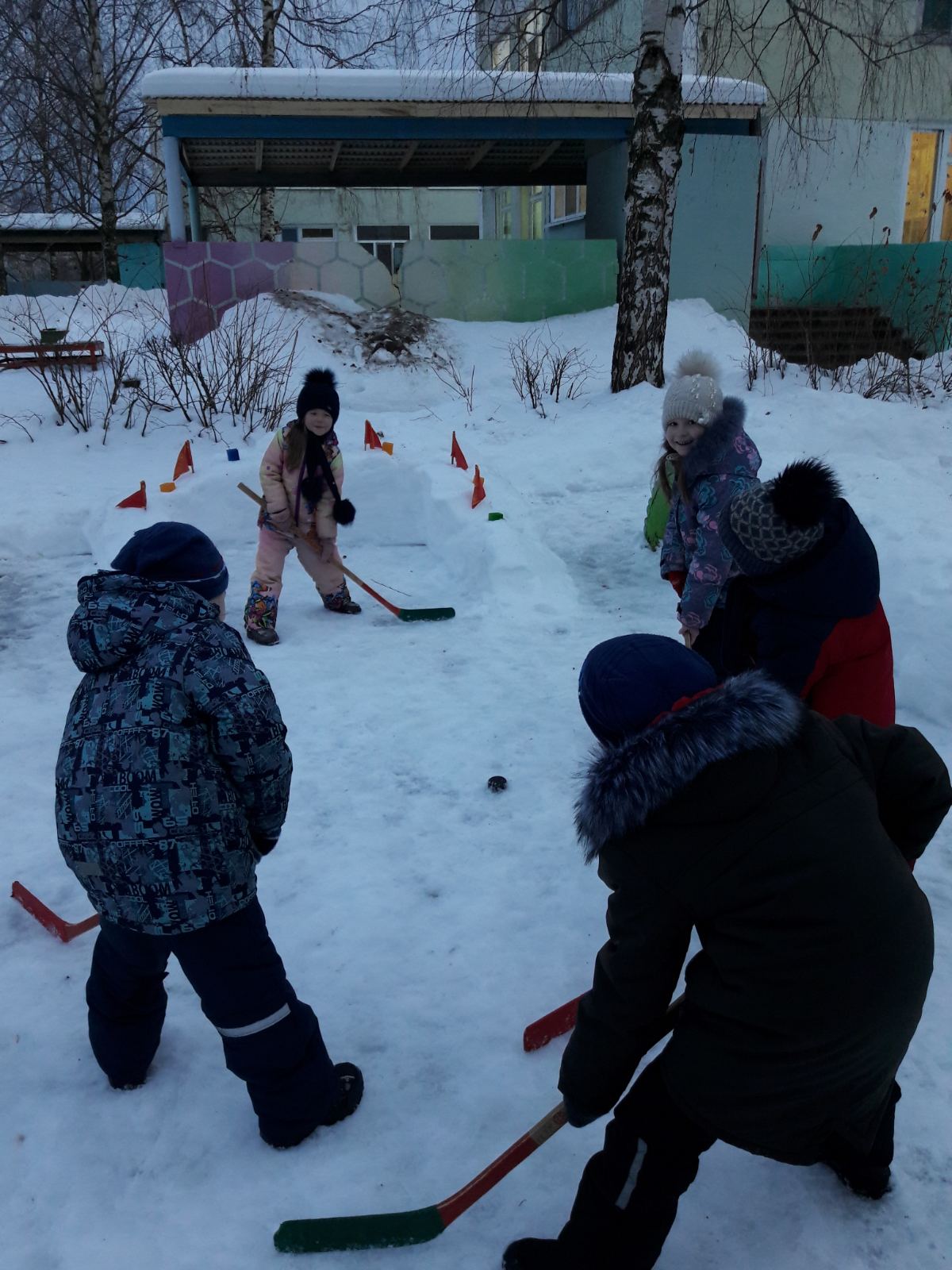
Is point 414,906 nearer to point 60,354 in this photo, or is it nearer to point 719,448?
point 719,448

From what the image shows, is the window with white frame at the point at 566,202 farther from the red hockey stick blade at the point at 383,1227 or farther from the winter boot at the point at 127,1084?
the red hockey stick blade at the point at 383,1227

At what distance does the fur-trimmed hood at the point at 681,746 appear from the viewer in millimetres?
1320

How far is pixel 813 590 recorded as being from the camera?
A: 2.11 m

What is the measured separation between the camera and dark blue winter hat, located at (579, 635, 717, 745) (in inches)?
55.3

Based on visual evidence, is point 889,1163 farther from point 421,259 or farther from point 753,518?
point 421,259

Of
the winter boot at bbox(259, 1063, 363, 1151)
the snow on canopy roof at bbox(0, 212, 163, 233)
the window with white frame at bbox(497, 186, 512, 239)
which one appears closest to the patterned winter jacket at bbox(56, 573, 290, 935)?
the winter boot at bbox(259, 1063, 363, 1151)

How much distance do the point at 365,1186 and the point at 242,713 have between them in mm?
1044

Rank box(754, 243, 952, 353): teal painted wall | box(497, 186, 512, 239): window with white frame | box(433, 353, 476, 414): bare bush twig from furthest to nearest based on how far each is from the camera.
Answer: box(497, 186, 512, 239): window with white frame → box(754, 243, 952, 353): teal painted wall → box(433, 353, 476, 414): bare bush twig

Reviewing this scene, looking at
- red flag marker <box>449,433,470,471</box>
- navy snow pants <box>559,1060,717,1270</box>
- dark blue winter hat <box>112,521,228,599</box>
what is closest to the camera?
navy snow pants <box>559,1060,717,1270</box>

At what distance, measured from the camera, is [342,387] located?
1038 cm

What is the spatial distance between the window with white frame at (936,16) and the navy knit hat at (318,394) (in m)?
14.2

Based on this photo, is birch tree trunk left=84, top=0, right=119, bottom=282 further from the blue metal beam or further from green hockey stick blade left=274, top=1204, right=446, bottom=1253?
green hockey stick blade left=274, top=1204, right=446, bottom=1253

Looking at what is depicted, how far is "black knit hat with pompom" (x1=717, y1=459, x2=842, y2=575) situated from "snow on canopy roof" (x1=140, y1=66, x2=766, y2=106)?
10.8 metres

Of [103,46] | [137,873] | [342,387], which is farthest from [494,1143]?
[103,46]
